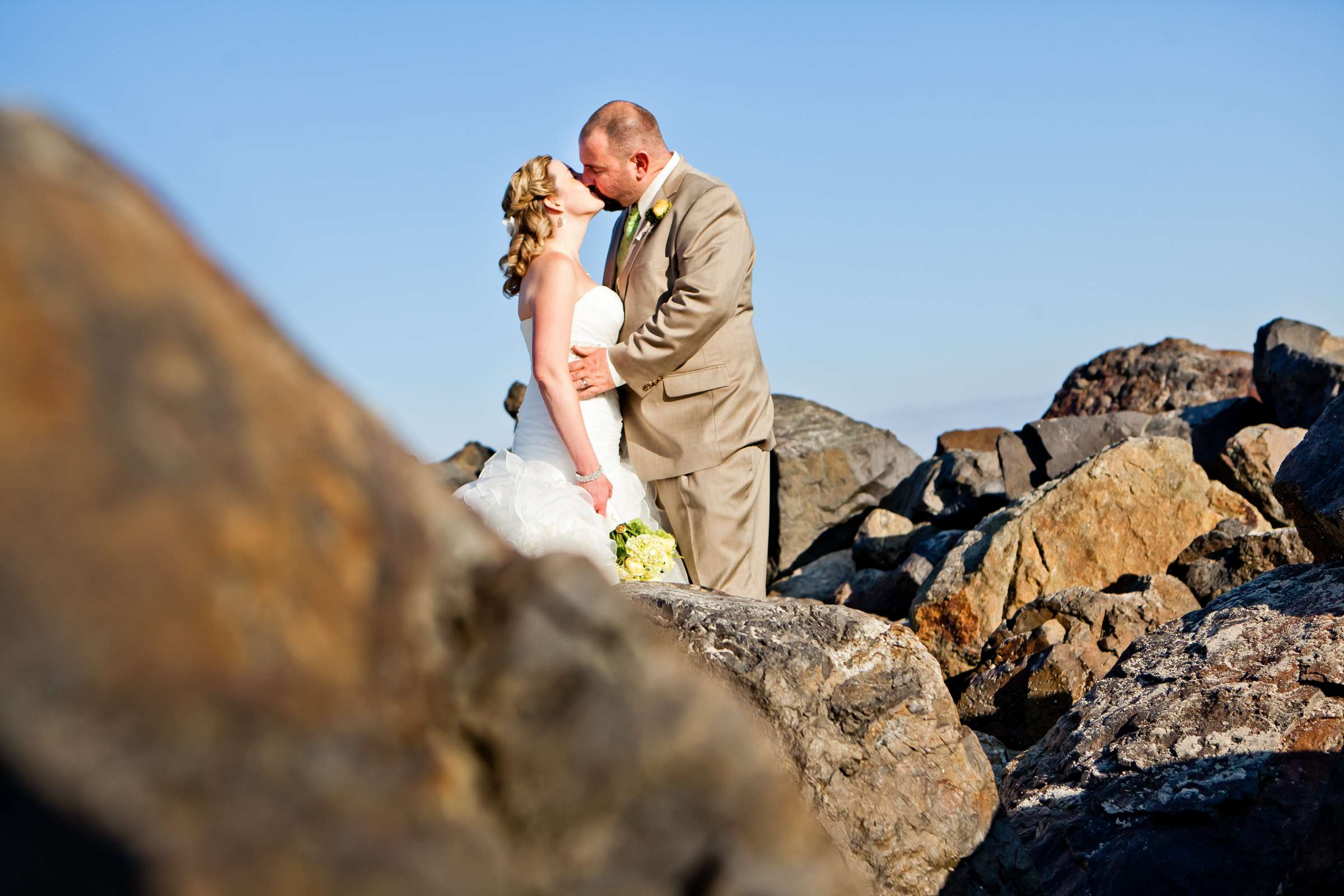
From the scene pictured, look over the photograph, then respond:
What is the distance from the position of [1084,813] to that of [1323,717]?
2.38ft

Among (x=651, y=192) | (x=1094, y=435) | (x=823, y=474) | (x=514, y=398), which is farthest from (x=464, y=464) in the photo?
(x=651, y=192)

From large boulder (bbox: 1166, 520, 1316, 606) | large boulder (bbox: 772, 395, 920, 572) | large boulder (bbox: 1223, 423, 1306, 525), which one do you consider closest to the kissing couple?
large boulder (bbox: 1166, 520, 1316, 606)

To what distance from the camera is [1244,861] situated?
9.70 ft

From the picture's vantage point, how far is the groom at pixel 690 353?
6199 mm

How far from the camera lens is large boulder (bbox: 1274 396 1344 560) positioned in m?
4.10

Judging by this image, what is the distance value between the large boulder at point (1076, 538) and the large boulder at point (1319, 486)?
377cm

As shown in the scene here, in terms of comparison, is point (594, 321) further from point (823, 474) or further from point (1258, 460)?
point (823, 474)

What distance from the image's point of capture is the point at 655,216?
6.43 m

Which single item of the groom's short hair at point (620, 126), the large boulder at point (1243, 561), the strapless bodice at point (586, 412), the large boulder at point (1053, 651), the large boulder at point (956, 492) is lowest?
the large boulder at point (1053, 651)

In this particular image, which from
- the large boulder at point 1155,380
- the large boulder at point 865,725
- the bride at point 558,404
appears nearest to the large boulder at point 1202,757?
the large boulder at point 865,725

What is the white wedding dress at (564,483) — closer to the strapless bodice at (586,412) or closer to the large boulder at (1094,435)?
the strapless bodice at (586,412)

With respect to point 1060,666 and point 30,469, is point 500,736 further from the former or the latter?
point 1060,666

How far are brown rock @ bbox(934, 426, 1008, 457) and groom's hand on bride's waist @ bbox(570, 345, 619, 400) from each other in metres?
10.9

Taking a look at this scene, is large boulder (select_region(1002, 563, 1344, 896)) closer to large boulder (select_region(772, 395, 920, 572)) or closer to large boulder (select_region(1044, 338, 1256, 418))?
large boulder (select_region(772, 395, 920, 572))
